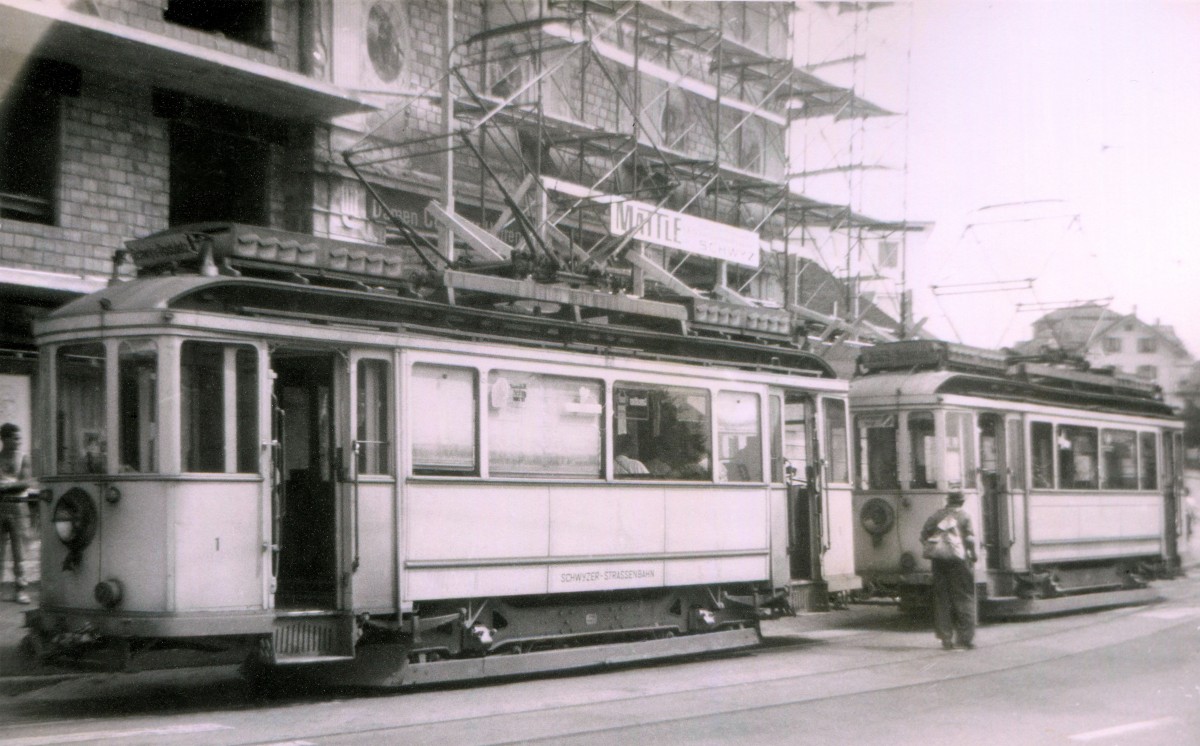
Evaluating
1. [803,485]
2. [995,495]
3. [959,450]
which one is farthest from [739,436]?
[995,495]

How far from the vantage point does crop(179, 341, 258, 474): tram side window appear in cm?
886

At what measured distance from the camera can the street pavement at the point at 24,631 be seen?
10.3m

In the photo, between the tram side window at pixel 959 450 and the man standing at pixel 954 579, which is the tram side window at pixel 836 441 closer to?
the man standing at pixel 954 579

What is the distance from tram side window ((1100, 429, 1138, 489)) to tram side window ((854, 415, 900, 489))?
4699 millimetres

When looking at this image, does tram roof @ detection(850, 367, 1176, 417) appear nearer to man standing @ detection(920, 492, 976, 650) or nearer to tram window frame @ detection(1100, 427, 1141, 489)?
tram window frame @ detection(1100, 427, 1141, 489)

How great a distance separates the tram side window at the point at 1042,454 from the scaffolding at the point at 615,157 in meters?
3.40

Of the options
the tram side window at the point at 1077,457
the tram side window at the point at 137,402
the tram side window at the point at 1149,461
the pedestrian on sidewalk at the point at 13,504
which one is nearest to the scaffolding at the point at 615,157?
the tram side window at the point at 137,402

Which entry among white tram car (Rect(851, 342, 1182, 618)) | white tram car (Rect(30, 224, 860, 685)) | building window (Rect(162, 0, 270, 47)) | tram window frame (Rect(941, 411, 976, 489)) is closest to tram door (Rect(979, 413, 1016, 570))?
white tram car (Rect(851, 342, 1182, 618))

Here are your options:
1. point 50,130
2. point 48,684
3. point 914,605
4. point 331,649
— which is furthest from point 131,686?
point 914,605

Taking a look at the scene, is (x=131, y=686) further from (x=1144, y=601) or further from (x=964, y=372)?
(x=1144, y=601)

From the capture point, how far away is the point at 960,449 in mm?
16016

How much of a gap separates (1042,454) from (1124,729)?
9.52 m

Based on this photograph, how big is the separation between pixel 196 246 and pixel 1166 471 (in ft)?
56.6

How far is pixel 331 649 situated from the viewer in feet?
30.9
